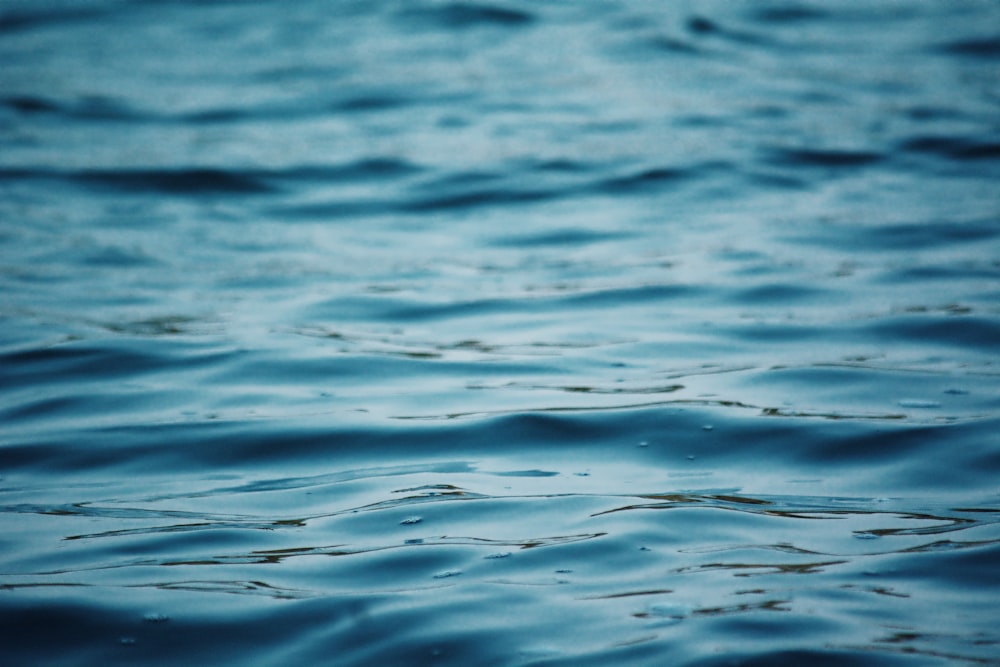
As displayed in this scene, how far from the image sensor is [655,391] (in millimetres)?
3209

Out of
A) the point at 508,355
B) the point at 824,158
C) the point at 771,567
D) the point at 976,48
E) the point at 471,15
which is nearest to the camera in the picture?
the point at 771,567

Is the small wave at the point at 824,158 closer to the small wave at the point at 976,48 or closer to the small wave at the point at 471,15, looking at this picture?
the small wave at the point at 976,48

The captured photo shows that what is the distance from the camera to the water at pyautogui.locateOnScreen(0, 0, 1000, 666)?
206 cm

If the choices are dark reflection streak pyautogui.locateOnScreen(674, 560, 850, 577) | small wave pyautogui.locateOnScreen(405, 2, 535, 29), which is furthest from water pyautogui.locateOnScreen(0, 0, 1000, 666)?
small wave pyautogui.locateOnScreen(405, 2, 535, 29)

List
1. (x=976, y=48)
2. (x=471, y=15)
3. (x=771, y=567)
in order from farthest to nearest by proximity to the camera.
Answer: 1. (x=471, y=15)
2. (x=976, y=48)
3. (x=771, y=567)

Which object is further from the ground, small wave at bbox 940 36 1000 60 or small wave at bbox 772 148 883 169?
small wave at bbox 940 36 1000 60

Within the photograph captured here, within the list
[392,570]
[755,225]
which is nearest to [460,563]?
[392,570]

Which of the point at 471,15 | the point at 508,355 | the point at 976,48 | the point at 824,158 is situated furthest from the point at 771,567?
the point at 471,15

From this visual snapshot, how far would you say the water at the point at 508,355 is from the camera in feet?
6.77

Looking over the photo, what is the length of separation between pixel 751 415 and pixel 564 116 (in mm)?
4332

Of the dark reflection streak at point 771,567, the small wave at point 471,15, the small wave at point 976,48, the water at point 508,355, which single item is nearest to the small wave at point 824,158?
the water at point 508,355

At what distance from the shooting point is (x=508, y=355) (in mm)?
3664

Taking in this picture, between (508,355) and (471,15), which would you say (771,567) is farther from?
(471,15)

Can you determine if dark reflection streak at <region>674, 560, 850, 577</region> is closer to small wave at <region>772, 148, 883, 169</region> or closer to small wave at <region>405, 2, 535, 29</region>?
small wave at <region>772, 148, 883, 169</region>
